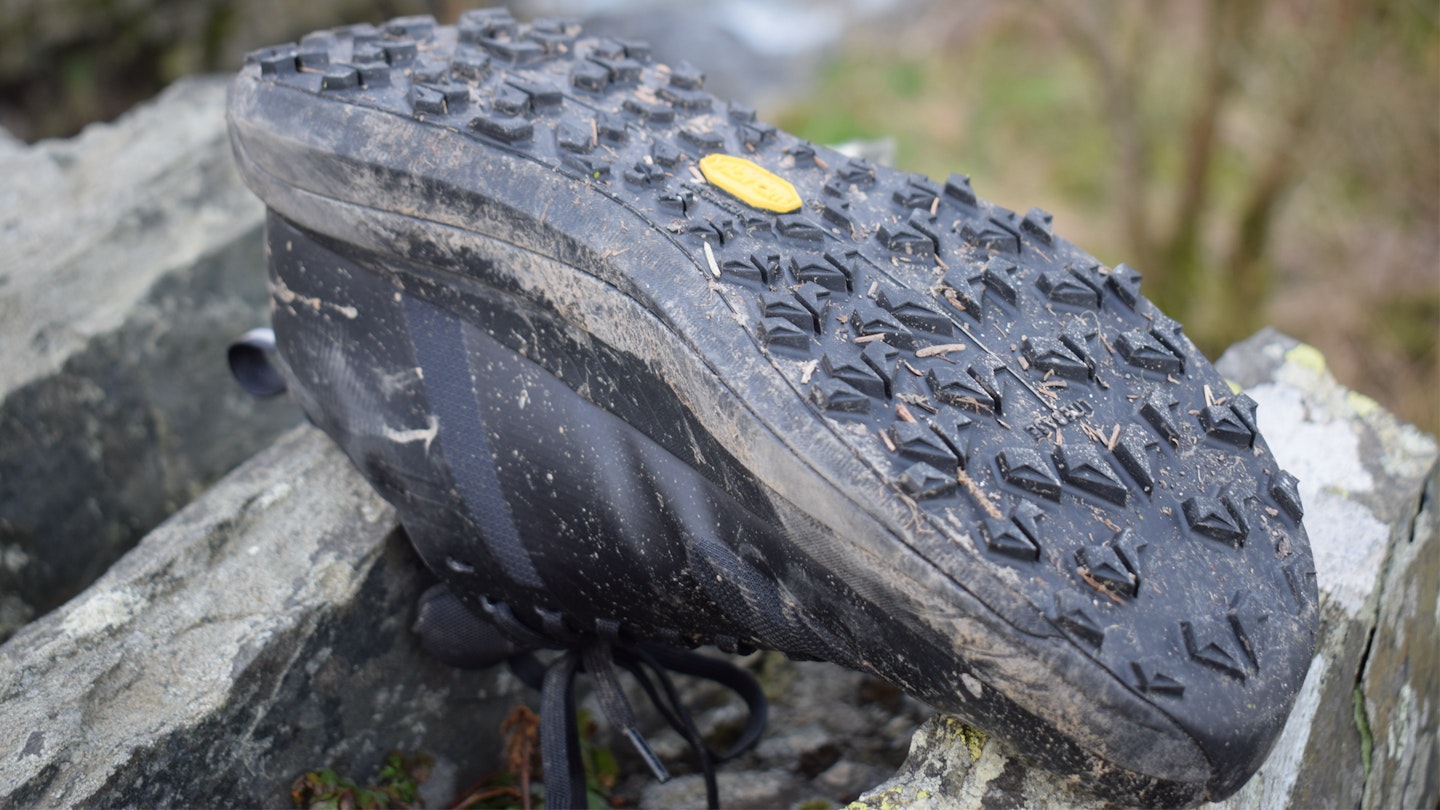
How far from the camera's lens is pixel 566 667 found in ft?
4.22

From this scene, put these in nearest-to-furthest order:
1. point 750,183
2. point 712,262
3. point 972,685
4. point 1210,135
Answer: point 972,685 < point 712,262 < point 750,183 < point 1210,135

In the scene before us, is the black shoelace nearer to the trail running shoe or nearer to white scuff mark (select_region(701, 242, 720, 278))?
the trail running shoe

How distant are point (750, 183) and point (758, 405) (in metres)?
0.31

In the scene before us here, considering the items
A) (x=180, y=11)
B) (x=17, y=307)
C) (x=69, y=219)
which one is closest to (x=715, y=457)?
(x=17, y=307)

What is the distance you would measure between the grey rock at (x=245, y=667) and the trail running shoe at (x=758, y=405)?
0.11 m

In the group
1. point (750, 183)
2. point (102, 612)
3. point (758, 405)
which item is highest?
point (750, 183)

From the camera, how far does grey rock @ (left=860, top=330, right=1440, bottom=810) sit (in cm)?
105

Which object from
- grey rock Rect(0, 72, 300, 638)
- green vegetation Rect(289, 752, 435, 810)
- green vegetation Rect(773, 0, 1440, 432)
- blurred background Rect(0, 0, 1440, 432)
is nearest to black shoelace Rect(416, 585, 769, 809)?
green vegetation Rect(289, 752, 435, 810)

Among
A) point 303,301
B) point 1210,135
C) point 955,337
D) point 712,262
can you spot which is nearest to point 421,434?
point 303,301

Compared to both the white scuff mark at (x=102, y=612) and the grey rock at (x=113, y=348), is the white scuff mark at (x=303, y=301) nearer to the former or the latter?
the white scuff mark at (x=102, y=612)

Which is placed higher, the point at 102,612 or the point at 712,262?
the point at 712,262

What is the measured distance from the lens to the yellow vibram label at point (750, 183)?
114 cm

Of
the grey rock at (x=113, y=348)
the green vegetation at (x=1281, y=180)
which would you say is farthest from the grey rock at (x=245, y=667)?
the green vegetation at (x=1281, y=180)

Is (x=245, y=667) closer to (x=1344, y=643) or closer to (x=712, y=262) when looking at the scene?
(x=712, y=262)
